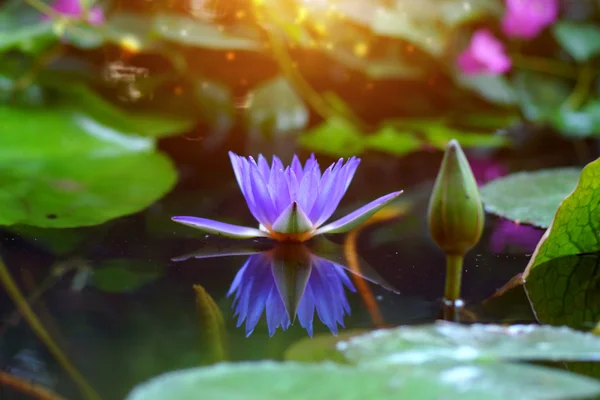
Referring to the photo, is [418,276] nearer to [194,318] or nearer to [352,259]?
[352,259]

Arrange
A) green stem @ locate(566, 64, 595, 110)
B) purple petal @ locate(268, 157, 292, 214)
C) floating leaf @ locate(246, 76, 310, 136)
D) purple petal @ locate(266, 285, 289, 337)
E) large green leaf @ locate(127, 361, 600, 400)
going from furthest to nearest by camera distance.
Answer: green stem @ locate(566, 64, 595, 110)
floating leaf @ locate(246, 76, 310, 136)
purple petal @ locate(268, 157, 292, 214)
purple petal @ locate(266, 285, 289, 337)
large green leaf @ locate(127, 361, 600, 400)

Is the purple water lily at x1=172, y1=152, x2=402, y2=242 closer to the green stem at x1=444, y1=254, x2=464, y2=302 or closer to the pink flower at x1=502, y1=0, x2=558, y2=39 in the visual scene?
the green stem at x1=444, y1=254, x2=464, y2=302

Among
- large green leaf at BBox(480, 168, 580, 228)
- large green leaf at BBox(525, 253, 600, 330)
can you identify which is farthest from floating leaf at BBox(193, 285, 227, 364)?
large green leaf at BBox(480, 168, 580, 228)

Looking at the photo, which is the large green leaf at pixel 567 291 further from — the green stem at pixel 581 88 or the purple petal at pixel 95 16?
the green stem at pixel 581 88

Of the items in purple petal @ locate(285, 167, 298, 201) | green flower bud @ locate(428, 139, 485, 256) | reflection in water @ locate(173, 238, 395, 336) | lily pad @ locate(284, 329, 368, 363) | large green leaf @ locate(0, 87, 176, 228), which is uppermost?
green flower bud @ locate(428, 139, 485, 256)

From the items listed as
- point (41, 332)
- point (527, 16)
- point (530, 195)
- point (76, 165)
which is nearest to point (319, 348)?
point (41, 332)
